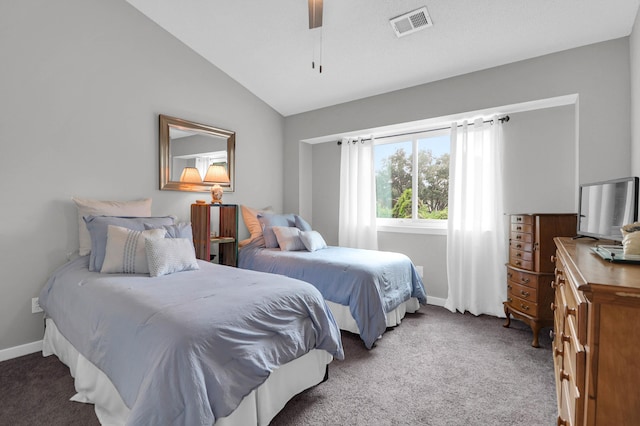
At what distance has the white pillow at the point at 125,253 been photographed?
2.27 m

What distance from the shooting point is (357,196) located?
4.23 metres

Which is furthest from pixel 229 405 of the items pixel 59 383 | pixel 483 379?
pixel 483 379

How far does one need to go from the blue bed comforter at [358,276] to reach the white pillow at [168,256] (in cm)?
99

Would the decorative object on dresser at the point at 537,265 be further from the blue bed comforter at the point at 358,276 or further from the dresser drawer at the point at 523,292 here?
the blue bed comforter at the point at 358,276

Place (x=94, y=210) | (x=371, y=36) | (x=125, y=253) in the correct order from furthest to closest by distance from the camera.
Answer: (x=371, y=36), (x=94, y=210), (x=125, y=253)

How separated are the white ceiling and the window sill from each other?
1640 millimetres

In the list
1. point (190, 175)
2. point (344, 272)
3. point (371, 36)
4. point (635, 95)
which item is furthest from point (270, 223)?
A: point (635, 95)

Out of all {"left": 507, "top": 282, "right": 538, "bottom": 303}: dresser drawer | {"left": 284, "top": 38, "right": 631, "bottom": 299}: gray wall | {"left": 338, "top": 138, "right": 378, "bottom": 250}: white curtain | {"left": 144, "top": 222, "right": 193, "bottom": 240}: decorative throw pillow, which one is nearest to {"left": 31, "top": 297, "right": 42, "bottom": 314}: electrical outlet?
{"left": 144, "top": 222, "right": 193, "bottom": 240}: decorative throw pillow

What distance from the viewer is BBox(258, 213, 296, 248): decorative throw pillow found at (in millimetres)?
3680

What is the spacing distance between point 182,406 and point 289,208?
3576mm

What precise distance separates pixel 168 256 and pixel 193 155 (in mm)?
1636

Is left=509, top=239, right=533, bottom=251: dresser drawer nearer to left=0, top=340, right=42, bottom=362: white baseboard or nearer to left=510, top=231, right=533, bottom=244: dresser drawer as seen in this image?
left=510, top=231, right=533, bottom=244: dresser drawer

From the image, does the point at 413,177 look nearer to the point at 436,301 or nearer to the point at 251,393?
the point at 436,301

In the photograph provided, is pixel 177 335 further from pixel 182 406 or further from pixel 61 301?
pixel 61 301
